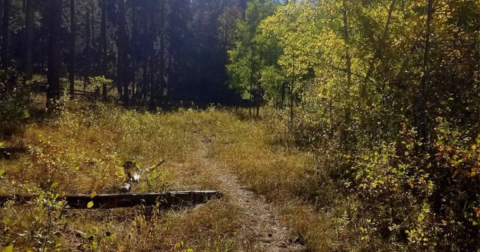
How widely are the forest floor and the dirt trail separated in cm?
2

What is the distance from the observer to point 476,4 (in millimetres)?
7824

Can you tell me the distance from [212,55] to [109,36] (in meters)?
13.1

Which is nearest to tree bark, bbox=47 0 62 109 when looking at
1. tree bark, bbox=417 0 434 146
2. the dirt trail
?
the dirt trail

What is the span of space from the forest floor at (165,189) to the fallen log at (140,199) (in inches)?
6.3

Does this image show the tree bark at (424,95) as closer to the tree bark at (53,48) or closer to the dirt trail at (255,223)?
the dirt trail at (255,223)

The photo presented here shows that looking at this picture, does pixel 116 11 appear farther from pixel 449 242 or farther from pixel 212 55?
pixel 449 242

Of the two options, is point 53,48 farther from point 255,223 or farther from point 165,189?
point 255,223

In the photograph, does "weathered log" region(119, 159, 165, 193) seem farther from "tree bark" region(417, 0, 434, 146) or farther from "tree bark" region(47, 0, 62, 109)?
"tree bark" region(47, 0, 62, 109)

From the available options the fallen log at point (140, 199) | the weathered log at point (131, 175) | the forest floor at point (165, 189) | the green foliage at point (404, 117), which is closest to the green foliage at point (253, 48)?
the forest floor at point (165, 189)

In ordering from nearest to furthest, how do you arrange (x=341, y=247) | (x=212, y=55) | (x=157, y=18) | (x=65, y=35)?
(x=341, y=247) < (x=157, y=18) < (x=65, y=35) < (x=212, y=55)

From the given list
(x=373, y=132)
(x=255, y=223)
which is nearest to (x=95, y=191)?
(x=255, y=223)

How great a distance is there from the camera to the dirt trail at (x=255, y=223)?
5.82 metres

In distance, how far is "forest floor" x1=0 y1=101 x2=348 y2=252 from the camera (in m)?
4.89

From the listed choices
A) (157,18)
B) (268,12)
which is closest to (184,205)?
(268,12)
